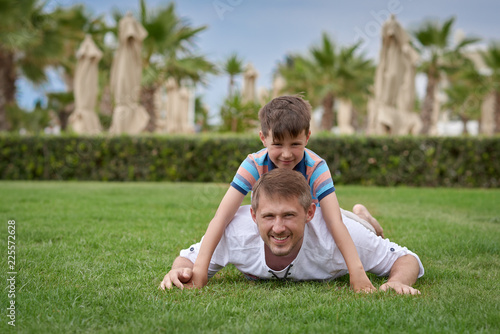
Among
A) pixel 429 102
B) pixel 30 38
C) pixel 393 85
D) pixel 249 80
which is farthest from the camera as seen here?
pixel 429 102

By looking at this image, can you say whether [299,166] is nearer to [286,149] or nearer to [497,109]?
[286,149]

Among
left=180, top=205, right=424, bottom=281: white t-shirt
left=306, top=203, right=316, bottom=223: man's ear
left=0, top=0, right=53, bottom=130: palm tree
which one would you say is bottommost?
left=180, top=205, right=424, bottom=281: white t-shirt

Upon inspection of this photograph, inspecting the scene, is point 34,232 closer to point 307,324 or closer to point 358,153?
point 307,324

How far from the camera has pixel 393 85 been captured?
10820mm

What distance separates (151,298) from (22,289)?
2.35ft

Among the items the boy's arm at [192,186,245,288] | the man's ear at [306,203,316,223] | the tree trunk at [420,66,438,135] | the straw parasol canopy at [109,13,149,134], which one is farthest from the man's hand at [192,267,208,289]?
the tree trunk at [420,66,438,135]

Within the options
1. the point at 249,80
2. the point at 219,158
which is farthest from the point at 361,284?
the point at 249,80

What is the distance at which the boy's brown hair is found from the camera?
2.63 metres

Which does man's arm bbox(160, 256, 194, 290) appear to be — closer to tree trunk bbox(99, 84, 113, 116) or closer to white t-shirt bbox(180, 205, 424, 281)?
white t-shirt bbox(180, 205, 424, 281)

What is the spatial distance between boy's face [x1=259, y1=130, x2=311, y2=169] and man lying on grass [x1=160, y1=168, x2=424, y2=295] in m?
0.20

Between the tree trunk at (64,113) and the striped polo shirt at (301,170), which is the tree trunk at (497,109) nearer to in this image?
the tree trunk at (64,113)

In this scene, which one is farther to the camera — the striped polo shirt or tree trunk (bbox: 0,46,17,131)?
tree trunk (bbox: 0,46,17,131)

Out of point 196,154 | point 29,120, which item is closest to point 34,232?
point 196,154

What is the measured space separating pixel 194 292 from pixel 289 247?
55cm
